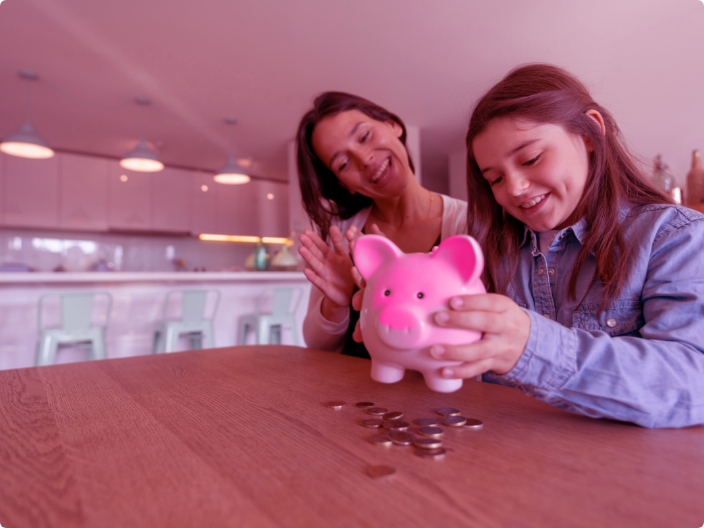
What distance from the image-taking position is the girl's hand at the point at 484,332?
0.47 metres

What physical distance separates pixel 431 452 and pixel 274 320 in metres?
2.84

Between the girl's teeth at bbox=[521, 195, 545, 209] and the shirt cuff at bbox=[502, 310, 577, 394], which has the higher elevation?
the girl's teeth at bbox=[521, 195, 545, 209]

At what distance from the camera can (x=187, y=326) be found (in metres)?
2.90

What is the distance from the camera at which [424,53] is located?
338 centimetres

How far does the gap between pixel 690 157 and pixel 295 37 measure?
2993 millimetres

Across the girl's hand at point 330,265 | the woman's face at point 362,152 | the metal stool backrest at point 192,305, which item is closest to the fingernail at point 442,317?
the girl's hand at point 330,265

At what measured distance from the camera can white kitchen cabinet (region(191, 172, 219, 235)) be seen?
250 inches

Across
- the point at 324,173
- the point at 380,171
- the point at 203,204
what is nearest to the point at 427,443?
the point at 380,171

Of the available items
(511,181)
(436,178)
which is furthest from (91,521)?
(436,178)

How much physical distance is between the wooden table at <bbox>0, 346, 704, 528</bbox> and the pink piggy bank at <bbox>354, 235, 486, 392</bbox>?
0.09 metres

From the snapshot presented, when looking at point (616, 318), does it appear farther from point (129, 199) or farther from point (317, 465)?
point (129, 199)

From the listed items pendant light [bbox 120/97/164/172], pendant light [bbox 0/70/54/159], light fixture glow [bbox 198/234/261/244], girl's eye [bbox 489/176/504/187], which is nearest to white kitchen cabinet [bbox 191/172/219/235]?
light fixture glow [bbox 198/234/261/244]

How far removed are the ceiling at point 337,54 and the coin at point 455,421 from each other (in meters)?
2.83

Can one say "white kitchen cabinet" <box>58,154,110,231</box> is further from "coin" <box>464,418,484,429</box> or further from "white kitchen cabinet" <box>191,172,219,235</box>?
"coin" <box>464,418,484,429</box>
